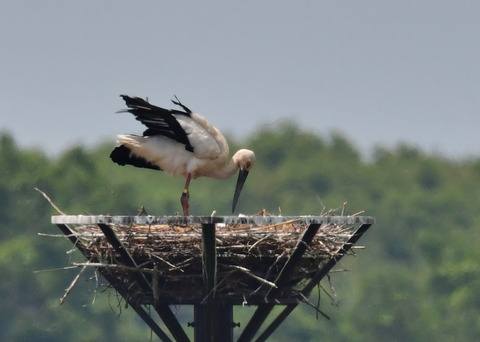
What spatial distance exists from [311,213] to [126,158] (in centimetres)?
3408

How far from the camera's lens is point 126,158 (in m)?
15.6

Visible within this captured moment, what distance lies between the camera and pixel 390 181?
2254 inches

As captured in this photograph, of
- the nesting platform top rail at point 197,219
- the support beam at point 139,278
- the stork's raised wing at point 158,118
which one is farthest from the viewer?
the stork's raised wing at point 158,118

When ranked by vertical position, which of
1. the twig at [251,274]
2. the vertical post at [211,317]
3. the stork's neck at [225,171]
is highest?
the stork's neck at [225,171]

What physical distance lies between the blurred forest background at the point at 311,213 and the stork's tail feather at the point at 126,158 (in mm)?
23975

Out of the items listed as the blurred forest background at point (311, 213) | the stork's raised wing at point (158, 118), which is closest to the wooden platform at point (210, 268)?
the stork's raised wing at point (158, 118)

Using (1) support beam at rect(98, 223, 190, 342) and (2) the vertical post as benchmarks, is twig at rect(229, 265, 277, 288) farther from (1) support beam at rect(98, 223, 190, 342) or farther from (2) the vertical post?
(1) support beam at rect(98, 223, 190, 342)

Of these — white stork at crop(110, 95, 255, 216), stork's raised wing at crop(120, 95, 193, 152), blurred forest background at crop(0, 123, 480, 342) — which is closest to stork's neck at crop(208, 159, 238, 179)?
white stork at crop(110, 95, 255, 216)

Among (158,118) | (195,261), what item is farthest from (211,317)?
(158,118)

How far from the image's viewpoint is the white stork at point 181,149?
48.9 feet

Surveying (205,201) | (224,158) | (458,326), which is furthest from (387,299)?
(224,158)

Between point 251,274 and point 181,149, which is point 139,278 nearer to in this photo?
point 251,274

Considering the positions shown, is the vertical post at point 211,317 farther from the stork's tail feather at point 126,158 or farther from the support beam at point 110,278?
the stork's tail feather at point 126,158

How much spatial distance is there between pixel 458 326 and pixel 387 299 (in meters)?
2.17
